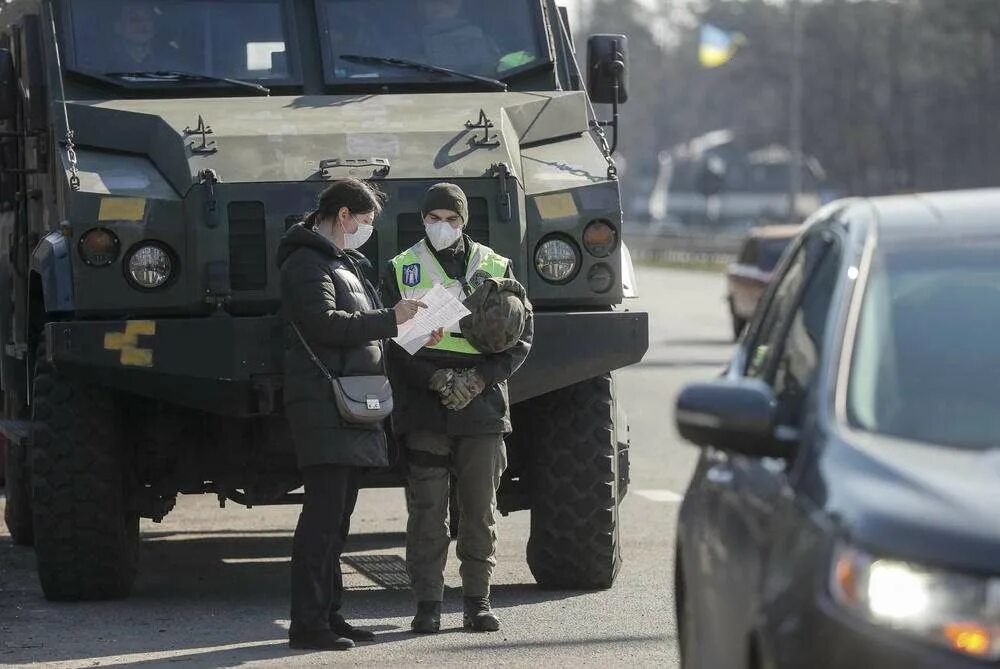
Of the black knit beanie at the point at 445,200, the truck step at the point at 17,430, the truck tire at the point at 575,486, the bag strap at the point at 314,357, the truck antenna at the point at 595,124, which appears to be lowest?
the truck tire at the point at 575,486

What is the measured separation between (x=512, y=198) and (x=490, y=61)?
4.32ft

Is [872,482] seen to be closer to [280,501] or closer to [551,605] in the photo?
[551,605]

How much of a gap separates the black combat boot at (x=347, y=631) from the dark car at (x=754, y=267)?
18.8m

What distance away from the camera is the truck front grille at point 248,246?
28.8ft

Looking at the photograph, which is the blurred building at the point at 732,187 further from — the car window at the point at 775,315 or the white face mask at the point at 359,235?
the car window at the point at 775,315

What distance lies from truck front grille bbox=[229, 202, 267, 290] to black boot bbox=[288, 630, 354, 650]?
1518 millimetres

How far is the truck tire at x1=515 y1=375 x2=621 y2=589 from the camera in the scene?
29.5 ft

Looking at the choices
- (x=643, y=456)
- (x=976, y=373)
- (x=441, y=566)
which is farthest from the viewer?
(x=643, y=456)

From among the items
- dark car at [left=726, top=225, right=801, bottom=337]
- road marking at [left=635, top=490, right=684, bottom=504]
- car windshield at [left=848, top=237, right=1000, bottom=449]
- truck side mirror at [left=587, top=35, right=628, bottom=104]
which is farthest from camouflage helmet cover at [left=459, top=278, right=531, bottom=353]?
dark car at [left=726, top=225, right=801, bottom=337]

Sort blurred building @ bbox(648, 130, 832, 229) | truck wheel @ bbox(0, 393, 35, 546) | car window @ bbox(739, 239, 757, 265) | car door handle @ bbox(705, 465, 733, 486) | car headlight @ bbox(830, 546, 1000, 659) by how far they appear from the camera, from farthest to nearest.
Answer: blurred building @ bbox(648, 130, 832, 229)
car window @ bbox(739, 239, 757, 265)
truck wheel @ bbox(0, 393, 35, 546)
car door handle @ bbox(705, 465, 733, 486)
car headlight @ bbox(830, 546, 1000, 659)

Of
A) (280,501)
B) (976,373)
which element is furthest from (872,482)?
(280,501)

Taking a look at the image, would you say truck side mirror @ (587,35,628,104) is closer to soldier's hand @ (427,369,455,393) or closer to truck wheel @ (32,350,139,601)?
soldier's hand @ (427,369,455,393)

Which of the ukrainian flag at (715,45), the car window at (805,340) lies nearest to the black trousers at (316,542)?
the car window at (805,340)

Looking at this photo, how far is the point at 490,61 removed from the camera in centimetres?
1000
